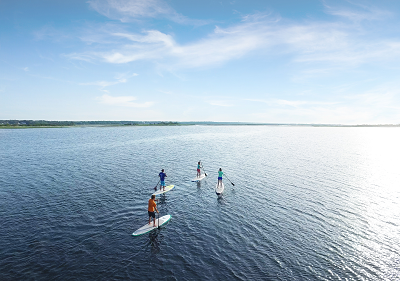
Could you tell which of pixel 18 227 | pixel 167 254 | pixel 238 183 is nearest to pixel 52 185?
pixel 18 227

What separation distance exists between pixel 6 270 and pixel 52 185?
841 inches

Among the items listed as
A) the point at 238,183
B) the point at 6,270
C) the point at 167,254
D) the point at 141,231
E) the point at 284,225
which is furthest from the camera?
the point at 238,183

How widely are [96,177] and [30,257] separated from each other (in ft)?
76.9

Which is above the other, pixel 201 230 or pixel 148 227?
pixel 148 227

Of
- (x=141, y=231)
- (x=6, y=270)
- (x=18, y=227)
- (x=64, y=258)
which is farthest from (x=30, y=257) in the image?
(x=141, y=231)

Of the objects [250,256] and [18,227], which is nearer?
[250,256]

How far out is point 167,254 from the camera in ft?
57.6

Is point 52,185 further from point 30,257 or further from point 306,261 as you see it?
→ point 306,261

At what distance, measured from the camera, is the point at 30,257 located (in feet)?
54.0

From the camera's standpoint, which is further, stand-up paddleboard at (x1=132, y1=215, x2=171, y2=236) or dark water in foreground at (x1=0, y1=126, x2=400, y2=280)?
stand-up paddleboard at (x1=132, y1=215, x2=171, y2=236)

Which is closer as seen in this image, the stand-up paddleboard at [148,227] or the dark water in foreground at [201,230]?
the dark water in foreground at [201,230]

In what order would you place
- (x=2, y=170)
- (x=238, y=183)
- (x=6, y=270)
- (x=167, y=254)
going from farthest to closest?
1. (x=2, y=170)
2. (x=238, y=183)
3. (x=167, y=254)
4. (x=6, y=270)

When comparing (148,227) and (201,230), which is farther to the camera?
(201,230)

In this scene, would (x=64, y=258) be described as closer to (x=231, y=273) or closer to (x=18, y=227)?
(x=18, y=227)
